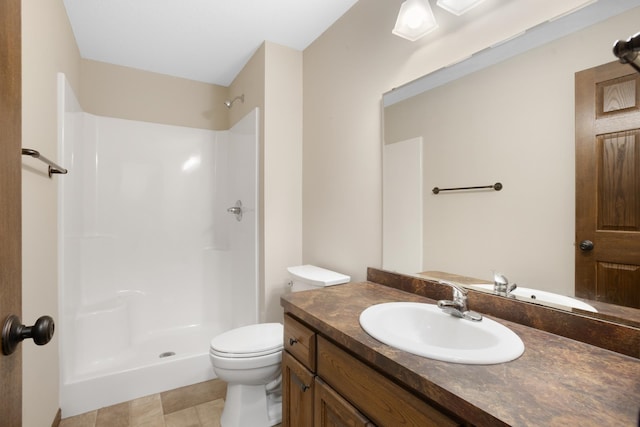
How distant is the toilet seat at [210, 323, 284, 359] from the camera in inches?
64.1

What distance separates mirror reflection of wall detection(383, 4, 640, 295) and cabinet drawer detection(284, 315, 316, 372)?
60cm

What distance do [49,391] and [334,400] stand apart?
1.63 m

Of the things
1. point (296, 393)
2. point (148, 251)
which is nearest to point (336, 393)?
point (296, 393)

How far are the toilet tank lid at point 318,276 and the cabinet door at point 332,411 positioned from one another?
65cm

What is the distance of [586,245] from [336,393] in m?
0.87

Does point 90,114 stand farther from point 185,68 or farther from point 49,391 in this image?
point 49,391

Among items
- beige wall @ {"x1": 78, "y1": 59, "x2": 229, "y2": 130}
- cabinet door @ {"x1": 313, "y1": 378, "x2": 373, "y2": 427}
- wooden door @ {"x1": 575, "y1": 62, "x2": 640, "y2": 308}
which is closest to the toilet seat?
cabinet door @ {"x1": 313, "y1": 378, "x2": 373, "y2": 427}

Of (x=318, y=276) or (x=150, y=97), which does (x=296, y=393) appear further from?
(x=150, y=97)

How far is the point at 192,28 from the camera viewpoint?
6.79 feet

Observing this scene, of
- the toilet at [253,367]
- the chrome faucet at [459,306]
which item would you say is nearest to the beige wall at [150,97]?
the toilet at [253,367]

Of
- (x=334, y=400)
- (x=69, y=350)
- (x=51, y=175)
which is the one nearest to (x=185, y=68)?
(x=51, y=175)

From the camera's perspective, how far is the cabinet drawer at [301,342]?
1132 mm

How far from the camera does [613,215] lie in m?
0.87

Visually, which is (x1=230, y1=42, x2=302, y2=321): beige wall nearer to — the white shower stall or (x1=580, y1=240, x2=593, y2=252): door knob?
the white shower stall
